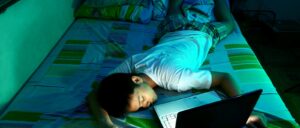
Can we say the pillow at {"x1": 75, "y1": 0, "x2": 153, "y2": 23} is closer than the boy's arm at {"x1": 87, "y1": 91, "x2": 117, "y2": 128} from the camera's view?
No

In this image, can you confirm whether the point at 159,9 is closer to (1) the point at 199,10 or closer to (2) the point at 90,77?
(1) the point at 199,10

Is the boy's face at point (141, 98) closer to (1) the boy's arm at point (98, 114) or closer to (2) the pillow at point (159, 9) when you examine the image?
(1) the boy's arm at point (98, 114)

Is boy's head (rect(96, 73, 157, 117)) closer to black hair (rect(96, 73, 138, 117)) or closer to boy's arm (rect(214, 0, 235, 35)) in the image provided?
black hair (rect(96, 73, 138, 117))

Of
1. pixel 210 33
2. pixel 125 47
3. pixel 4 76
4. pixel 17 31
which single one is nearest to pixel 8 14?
pixel 17 31

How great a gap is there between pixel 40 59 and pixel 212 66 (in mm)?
992

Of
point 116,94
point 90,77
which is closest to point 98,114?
point 116,94

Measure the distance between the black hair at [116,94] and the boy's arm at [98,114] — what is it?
2 centimetres

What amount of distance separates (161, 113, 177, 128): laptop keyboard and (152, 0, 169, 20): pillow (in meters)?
1.16

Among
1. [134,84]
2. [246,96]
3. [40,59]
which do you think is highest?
[246,96]

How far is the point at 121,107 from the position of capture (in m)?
1.22

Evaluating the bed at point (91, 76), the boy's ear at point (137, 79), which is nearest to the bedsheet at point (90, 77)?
the bed at point (91, 76)

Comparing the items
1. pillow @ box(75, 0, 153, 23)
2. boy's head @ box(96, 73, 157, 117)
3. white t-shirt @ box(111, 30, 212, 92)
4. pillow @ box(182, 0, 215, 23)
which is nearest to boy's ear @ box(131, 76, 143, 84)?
boy's head @ box(96, 73, 157, 117)

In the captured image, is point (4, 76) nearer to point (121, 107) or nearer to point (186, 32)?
point (121, 107)

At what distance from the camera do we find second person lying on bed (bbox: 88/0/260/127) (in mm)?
1241
